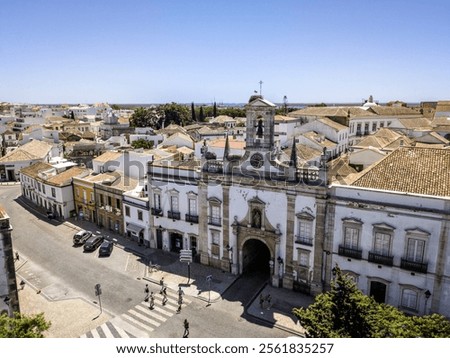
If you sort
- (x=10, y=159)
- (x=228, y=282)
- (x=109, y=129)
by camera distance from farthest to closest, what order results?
(x=109, y=129), (x=10, y=159), (x=228, y=282)

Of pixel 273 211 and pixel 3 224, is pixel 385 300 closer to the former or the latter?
pixel 273 211

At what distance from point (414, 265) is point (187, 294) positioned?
53.8ft

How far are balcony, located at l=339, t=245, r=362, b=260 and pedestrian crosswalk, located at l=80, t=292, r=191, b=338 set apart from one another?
12.0m

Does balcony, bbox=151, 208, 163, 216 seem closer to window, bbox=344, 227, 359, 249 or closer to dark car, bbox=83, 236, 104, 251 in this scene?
dark car, bbox=83, 236, 104, 251

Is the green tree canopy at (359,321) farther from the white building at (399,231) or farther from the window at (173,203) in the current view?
the window at (173,203)

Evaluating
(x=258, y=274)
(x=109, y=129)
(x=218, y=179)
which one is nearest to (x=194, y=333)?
(x=258, y=274)

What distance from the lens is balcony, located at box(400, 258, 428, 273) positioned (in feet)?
75.9

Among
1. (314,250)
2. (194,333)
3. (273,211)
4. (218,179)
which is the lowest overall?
(194,333)

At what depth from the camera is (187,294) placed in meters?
28.6

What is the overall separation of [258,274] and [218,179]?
9.01 m

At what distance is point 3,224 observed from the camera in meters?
23.2

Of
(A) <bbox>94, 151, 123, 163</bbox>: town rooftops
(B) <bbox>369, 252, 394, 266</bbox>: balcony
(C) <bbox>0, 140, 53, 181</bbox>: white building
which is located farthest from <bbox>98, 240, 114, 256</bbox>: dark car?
(C) <bbox>0, 140, 53, 181</bbox>: white building

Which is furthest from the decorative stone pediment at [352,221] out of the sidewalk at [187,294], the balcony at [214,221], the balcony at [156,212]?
the balcony at [156,212]

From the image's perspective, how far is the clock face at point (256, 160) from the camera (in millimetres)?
28861
